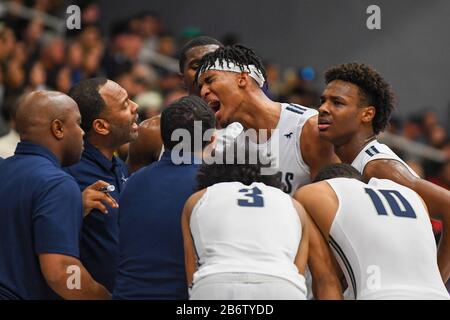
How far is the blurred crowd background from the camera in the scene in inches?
447

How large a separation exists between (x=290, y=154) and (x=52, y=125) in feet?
5.20

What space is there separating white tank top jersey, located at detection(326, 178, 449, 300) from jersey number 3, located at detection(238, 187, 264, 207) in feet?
1.35

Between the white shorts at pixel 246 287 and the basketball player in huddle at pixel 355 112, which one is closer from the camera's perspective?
the white shorts at pixel 246 287

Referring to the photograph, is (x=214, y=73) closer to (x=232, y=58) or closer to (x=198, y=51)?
(x=232, y=58)

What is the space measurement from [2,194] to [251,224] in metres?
1.39

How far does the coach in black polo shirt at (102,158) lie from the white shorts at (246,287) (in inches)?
46.1

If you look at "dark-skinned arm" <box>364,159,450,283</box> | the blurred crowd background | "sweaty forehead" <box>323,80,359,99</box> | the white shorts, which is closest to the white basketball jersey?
"sweaty forehead" <box>323,80,359,99</box>

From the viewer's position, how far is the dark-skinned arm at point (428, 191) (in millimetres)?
5734

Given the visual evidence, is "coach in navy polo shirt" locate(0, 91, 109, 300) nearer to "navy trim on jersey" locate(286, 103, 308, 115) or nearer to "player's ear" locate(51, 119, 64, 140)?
"player's ear" locate(51, 119, 64, 140)

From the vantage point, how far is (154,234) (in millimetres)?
4965

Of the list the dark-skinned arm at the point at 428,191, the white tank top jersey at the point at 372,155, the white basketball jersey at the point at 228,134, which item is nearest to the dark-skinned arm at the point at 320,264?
the white basketball jersey at the point at 228,134

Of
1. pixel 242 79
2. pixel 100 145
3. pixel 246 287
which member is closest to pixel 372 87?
pixel 242 79

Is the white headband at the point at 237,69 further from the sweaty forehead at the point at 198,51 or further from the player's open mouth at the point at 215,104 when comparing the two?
the sweaty forehead at the point at 198,51
